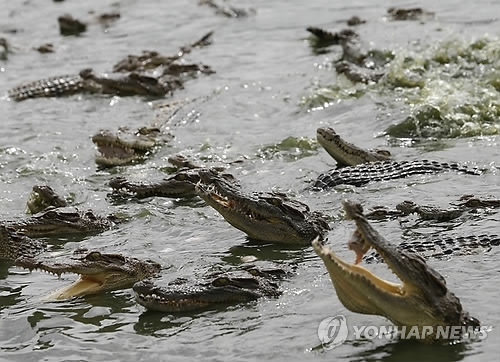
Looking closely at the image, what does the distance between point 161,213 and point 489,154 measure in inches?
135

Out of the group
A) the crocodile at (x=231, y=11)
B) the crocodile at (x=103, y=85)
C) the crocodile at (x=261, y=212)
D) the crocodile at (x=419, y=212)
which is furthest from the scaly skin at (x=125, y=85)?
the crocodile at (x=419, y=212)

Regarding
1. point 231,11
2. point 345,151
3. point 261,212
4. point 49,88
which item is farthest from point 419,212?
point 231,11

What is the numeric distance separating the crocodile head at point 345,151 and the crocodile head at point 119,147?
2307 millimetres

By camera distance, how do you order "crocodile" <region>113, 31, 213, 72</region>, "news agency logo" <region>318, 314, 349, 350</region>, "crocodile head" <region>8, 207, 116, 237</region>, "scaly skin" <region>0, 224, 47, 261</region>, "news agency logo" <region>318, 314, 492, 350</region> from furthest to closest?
"crocodile" <region>113, 31, 213, 72</region> → "crocodile head" <region>8, 207, 116, 237</region> → "scaly skin" <region>0, 224, 47, 261</region> → "news agency logo" <region>318, 314, 349, 350</region> → "news agency logo" <region>318, 314, 492, 350</region>

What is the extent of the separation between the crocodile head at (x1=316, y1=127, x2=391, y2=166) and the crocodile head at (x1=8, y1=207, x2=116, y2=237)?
2.63 metres

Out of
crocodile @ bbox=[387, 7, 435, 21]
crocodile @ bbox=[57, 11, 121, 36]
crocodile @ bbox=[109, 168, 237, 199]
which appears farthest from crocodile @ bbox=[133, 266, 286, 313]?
crocodile @ bbox=[57, 11, 121, 36]

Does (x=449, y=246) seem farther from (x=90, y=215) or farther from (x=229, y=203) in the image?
(x=90, y=215)

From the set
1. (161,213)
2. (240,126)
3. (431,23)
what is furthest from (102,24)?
(161,213)

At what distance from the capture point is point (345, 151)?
10672 millimetres

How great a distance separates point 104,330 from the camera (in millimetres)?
7125

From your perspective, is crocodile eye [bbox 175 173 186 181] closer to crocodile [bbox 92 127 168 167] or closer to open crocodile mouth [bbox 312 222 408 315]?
crocodile [bbox 92 127 168 167]

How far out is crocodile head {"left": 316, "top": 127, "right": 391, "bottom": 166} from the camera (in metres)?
10.6

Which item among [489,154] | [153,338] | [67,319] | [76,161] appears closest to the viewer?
[153,338]

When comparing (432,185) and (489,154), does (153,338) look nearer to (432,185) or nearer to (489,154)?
(432,185)
